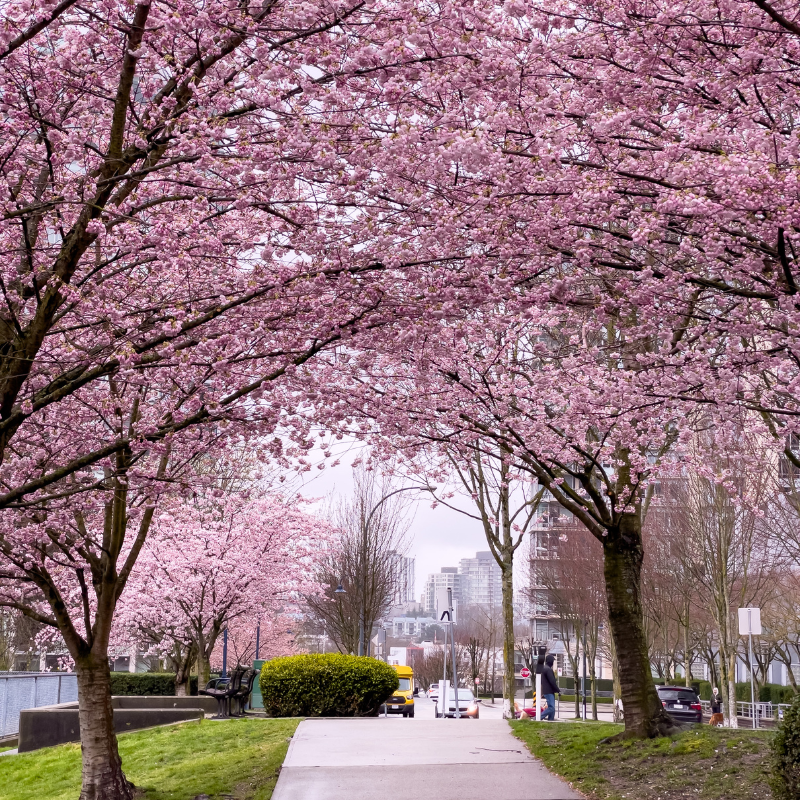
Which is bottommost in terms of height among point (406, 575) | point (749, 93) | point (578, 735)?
point (578, 735)

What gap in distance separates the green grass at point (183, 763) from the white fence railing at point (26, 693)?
3.50m

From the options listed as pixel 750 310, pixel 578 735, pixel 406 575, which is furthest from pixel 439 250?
pixel 406 575

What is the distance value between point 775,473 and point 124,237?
23.8 meters

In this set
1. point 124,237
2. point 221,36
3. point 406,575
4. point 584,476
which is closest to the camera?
point 221,36

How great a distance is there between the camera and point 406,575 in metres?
36.9

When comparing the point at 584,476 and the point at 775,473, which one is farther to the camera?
the point at 775,473

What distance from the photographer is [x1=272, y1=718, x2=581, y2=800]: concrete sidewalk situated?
8773mm

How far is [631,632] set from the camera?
11.2m

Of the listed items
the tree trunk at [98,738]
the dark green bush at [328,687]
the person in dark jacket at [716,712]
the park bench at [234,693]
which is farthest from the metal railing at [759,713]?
the tree trunk at [98,738]

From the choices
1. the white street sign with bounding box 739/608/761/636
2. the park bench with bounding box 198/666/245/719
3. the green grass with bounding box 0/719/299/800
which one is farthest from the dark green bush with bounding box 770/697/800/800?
the white street sign with bounding box 739/608/761/636

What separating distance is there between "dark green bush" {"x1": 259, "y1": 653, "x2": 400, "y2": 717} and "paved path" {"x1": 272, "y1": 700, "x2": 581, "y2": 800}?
3.93 metres

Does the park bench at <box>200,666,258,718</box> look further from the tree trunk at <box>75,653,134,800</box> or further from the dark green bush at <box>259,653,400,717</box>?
the tree trunk at <box>75,653,134,800</box>

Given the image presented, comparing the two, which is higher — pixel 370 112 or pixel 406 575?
pixel 370 112

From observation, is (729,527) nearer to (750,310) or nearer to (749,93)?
(750,310)
